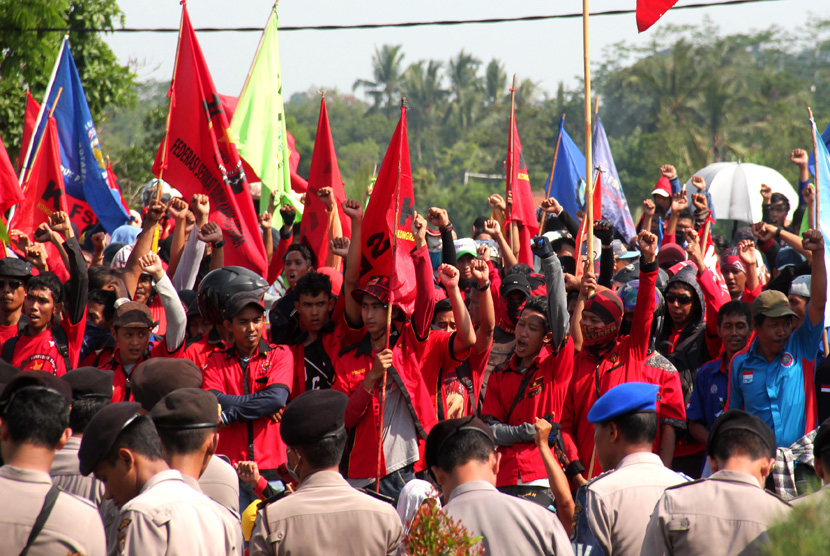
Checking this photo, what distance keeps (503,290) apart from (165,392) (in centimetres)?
290

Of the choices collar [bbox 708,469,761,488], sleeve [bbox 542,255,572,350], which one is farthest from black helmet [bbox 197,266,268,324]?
collar [bbox 708,469,761,488]

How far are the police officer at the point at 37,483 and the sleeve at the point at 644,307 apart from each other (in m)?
3.10

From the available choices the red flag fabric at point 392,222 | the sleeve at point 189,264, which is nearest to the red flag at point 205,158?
the sleeve at point 189,264

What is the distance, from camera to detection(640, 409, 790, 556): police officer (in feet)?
10.8

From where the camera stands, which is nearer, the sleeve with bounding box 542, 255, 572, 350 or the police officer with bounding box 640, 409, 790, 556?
the police officer with bounding box 640, 409, 790, 556

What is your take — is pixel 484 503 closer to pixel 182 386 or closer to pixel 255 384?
pixel 182 386

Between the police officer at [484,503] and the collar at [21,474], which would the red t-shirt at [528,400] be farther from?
the collar at [21,474]

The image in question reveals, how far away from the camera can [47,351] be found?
18.8 feet

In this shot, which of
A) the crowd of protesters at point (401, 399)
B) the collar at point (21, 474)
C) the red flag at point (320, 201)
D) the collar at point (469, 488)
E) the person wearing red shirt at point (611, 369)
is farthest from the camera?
the red flag at point (320, 201)

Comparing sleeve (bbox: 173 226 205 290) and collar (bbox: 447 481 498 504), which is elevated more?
sleeve (bbox: 173 226 205 290)

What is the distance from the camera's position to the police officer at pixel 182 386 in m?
3.86

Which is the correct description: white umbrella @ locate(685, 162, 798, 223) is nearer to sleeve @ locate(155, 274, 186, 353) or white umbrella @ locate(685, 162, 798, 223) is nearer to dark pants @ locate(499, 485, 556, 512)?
dark pants @ locate(499, 485, 556, 512)

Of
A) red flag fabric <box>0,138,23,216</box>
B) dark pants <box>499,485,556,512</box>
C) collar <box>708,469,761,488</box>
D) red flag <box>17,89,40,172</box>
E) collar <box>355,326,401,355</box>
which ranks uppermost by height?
red flag <box>17,89,40,172</box>

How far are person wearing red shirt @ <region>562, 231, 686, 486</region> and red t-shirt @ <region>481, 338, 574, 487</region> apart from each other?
0.14 metres
